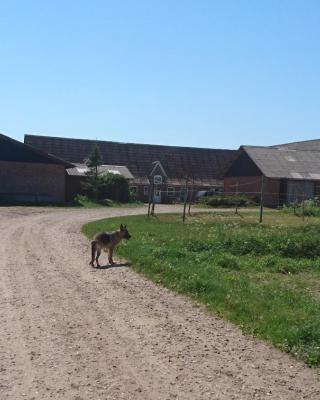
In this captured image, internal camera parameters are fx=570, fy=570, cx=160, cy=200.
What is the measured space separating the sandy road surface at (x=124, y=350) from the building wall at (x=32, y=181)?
32.7 meters

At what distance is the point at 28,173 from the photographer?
4391cm

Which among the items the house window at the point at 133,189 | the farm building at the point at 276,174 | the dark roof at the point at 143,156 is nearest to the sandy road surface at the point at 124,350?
the farm building at the point at 276,174

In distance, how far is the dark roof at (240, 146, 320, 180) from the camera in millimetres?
50750

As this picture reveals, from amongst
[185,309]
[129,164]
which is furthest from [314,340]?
[129,164]

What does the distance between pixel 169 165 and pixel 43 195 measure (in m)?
22.2

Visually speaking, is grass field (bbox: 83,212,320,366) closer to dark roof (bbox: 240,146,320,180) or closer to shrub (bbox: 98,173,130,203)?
shrub (bbox: 98,173,130,203)

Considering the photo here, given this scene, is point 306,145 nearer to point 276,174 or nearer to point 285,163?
point 285,163

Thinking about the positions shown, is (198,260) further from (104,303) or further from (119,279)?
(104,303)

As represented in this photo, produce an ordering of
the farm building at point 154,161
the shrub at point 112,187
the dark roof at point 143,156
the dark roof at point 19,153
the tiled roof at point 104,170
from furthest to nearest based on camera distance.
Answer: the dark roof at point 143,156 < the farm building at point 154,161 < the tiled roof at point 104,170 < the shrub at point 112,187 < the dark roof at point 19,153

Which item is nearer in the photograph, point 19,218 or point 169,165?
point 19,218

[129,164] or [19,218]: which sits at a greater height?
[129,164]

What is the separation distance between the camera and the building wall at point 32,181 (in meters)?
43.3

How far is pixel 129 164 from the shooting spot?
62031 mm

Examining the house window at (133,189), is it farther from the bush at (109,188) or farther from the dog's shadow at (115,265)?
the dog's shadow at (115,265)
